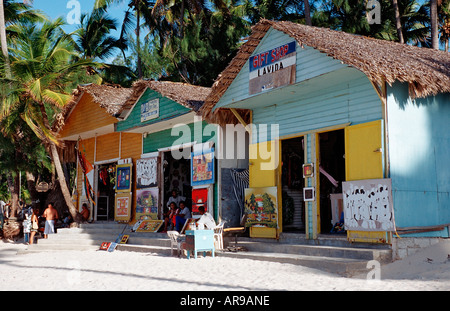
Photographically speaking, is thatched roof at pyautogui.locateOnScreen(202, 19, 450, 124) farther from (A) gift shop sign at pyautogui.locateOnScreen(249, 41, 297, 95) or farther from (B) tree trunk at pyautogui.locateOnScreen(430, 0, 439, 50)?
(B) tree trunk at pyautogui.locateOnScreen(430, 0, 439, 50)

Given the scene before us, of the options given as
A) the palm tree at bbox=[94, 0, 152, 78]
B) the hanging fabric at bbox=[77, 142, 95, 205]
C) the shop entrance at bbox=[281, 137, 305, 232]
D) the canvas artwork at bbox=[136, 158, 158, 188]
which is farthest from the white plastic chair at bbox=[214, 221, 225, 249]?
the palm tree at bbox=[94, 0, 152, 78]

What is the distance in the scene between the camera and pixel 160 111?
14.4 meters

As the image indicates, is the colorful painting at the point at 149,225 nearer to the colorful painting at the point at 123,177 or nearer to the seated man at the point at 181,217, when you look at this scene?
the seated man at the point at 181,217

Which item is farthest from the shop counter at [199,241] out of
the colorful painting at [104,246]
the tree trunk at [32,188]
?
the tree trunk at [32,188]

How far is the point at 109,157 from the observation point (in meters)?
17.7

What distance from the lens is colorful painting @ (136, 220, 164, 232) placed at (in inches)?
577

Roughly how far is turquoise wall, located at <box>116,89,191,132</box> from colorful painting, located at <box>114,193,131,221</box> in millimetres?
2243

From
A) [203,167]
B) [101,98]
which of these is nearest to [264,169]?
[203,167]

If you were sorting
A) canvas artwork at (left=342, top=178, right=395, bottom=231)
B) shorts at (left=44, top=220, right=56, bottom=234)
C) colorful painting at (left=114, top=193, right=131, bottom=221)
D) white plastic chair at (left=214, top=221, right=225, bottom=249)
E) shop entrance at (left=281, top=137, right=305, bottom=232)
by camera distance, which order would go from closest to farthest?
canvas artwork at (left=342, top=178, right=395, bottom=231), white plastic chair at (left=214, top=221, right=225, bottom=249), shop entrance at (left=281, top=137, right=305, bottom=232), shorts at (left=44, top=220, right=56, bottom=234), colorful painting at (left=114, top=193, right=131, bottom=221)

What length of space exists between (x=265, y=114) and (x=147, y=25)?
16.4 metres

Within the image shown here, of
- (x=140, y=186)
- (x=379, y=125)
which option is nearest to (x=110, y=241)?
(x=140, y=186)

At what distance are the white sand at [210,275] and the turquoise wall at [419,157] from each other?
715 mm

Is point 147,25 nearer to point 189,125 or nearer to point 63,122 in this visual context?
point 63,122

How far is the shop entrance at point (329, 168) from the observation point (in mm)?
12367
